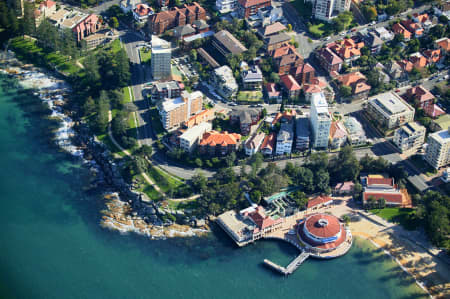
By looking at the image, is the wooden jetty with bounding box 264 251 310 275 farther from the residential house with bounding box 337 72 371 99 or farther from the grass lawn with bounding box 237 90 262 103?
the residential house with bounding box 337 72 371 99

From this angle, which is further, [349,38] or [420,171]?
[349,38]

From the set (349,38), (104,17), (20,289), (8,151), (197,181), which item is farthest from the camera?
(104,17)

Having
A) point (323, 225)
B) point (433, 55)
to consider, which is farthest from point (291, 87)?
point (323, 225)

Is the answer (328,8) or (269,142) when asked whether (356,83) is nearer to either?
A: (328,8)

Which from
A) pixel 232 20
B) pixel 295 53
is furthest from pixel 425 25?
pixel 232 20

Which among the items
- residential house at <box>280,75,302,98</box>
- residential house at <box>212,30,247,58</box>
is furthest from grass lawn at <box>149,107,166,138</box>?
residential house at <box>280,75,302,98</box>

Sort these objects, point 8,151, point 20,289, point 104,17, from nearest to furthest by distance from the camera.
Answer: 1. point 20,289
2. point 8,151
3. point 104,17

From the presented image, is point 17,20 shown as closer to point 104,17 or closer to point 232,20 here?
point 104,17
